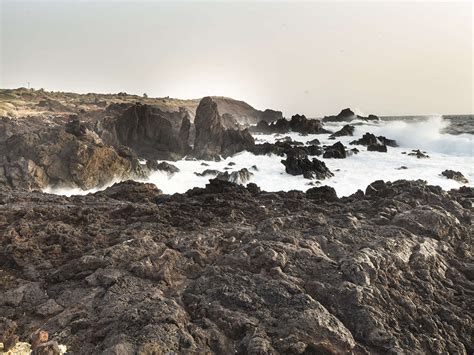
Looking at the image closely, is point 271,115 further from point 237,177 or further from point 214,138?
point 237,177

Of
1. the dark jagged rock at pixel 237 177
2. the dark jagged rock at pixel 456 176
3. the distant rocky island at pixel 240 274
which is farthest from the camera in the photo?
the dark jagged rock at pixel 237 177

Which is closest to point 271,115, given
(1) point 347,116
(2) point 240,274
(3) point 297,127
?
(1) point 347,116

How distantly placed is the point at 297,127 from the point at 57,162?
1653 inches

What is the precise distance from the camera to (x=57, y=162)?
64.8 feet

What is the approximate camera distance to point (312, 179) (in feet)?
73.7

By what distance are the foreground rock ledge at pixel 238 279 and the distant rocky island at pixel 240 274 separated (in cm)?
2

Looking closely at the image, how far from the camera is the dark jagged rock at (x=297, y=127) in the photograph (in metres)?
54.2

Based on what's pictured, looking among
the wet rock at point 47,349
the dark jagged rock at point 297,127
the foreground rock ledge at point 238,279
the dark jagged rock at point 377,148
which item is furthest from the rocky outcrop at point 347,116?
the wet rock at point 47,349

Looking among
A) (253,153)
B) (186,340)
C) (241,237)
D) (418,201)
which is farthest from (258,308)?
(253,153)

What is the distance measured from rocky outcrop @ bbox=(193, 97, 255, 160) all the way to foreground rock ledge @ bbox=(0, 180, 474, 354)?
2291cm

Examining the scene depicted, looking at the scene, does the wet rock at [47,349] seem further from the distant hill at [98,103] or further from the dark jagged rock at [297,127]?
the dark jagged rock at [297,127]

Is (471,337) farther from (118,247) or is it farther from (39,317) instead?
(39,317)

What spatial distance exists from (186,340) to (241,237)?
330cm

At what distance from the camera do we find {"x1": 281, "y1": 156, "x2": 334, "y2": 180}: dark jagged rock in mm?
22922
